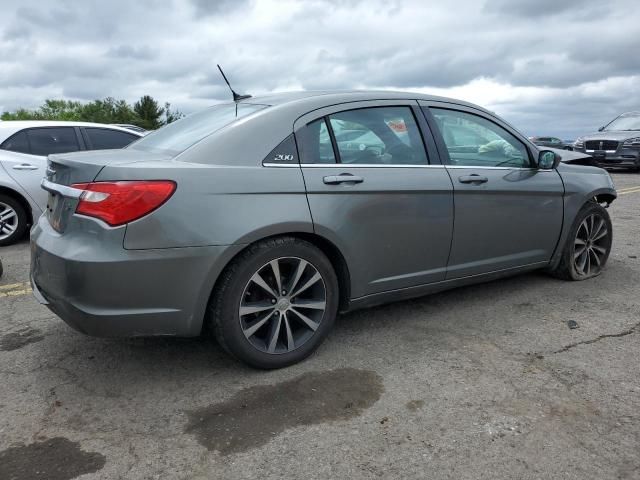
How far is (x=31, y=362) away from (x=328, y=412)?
5.85 feet

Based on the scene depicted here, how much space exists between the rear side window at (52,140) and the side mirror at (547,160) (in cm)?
539

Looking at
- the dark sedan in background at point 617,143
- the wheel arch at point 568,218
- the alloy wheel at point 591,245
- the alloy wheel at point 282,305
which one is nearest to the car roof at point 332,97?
the alloy wheel at point 282,305

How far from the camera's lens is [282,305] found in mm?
3066

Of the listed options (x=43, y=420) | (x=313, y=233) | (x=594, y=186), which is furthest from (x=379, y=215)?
(x=594, y=186)

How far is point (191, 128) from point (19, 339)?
5.63 ft

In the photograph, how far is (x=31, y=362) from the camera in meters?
3.26

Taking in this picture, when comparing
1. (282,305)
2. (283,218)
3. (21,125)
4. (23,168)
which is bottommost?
(282,305)

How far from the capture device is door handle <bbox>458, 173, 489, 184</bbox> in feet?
12.1

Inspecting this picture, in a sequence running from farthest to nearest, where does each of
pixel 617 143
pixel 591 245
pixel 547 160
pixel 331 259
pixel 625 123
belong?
1. pixel 625 123
2. pixel 617 143
3. pixel 591 245
4. pixel 547 160
5. pixel 331 259

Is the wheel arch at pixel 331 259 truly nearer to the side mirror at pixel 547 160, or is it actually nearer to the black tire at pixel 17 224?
the side mirror at pixel 547 160

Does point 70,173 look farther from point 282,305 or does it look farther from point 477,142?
point 477,142

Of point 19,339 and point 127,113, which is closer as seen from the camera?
point 19,339

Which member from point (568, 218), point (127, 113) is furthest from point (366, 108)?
point (127, 113)

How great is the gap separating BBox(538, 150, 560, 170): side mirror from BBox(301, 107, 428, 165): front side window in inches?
45.9
